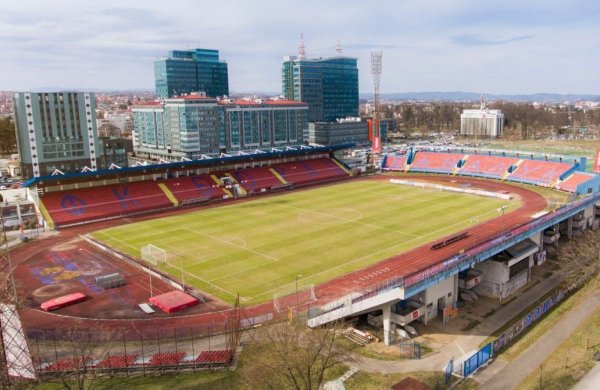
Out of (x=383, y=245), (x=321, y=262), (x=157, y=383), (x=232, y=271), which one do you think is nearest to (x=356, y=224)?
(x=383, y=245)

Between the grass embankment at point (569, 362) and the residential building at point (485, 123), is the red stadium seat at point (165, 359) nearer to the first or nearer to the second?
the grass embankment at point (569, 362)

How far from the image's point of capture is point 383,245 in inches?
2098

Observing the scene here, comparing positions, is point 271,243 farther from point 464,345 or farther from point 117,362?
point 117,362

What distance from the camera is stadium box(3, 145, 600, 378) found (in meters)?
36.5

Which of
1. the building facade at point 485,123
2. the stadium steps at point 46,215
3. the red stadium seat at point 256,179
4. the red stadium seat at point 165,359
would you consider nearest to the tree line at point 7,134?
the red stadium seat at point 256,179

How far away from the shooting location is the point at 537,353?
30.6 metres

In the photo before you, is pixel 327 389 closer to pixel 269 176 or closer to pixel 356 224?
pixel 356 224

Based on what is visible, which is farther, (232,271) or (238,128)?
(238,128)

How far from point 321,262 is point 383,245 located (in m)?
8.89

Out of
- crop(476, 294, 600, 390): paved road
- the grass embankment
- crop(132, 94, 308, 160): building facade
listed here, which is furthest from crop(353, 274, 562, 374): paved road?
crop(132, 94, 308, 160): building facade

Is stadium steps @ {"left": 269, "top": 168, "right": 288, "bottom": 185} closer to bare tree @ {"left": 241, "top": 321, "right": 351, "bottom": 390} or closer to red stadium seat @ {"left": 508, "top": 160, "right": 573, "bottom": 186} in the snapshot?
red stadium seat @ {"left": 508, "top": 160, "right": 573, "bottom": 186}

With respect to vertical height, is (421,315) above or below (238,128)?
below

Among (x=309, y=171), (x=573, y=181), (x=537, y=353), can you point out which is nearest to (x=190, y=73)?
(x=309, y=171)

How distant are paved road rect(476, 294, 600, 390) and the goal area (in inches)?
1322
